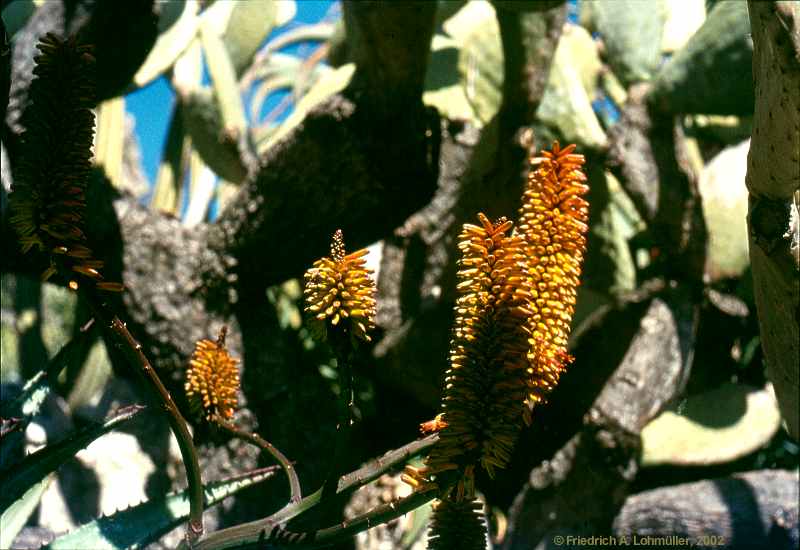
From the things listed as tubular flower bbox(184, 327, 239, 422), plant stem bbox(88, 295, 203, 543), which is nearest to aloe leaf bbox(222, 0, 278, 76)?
tubular flower bbox(184, 327, 239, 422)

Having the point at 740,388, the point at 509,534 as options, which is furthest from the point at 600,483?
the point at 740,388

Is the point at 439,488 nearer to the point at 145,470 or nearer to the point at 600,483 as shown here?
the point at 600,483

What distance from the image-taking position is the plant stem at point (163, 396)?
101 centimetres

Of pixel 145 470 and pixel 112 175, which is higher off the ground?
pixel 112 175

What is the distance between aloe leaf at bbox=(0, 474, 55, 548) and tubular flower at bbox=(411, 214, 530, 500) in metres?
0.75

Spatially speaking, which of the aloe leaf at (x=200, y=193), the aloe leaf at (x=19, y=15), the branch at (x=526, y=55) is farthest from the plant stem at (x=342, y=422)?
the aloe leaf at (x=200, y=193)

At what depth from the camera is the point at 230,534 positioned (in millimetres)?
1121

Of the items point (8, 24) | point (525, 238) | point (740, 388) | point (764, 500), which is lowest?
point (764, 500)

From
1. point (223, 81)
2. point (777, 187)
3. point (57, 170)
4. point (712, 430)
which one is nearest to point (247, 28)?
point (223, 81)

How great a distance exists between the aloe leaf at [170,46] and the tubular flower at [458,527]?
205 centimetres

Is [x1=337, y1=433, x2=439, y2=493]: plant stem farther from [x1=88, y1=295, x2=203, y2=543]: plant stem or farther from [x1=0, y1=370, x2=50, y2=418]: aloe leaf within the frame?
[x1=0, y1=370, x2=50, y2=418]: aloe leaf

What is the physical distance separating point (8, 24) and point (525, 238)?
6.43 ft

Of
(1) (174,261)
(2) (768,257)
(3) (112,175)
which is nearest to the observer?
(2) (768,257)

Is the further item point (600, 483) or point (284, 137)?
point (600, 483)
